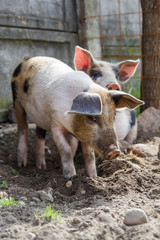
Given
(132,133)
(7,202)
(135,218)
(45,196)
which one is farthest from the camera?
(132,133)

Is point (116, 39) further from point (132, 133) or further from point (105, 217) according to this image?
point (105, 217)

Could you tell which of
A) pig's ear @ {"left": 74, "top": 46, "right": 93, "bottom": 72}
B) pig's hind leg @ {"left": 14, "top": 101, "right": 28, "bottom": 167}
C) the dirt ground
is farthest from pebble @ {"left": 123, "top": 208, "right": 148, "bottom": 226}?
pig's ear @ {"left": 74, "top": 46, "right": 93, "bottom": 72}

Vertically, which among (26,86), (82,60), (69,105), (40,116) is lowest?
(40,116)

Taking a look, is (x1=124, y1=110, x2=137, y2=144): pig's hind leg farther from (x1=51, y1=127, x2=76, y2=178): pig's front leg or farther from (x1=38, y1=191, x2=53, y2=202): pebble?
(x1=38, y1=191, x2=53, y2=202): pebble

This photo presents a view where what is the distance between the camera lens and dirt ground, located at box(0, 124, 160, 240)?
2.32 metres

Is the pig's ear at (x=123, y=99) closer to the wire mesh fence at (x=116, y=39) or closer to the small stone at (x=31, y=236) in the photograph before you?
the small stone at (x=31, y=236)

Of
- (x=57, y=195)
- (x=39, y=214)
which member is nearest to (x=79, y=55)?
(x=57, y=195)

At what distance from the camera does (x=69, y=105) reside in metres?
3.69

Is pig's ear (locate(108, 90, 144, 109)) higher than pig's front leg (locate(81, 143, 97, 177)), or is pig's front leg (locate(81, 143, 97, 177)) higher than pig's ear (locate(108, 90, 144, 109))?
pig's ear (locate(108, 90, 144, 109))

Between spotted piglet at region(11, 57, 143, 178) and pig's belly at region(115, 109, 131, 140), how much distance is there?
1.23 meters

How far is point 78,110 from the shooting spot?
316cm

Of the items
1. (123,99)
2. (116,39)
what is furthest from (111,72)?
(116,39)

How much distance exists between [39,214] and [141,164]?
5.87ft

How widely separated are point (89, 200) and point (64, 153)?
83cm
